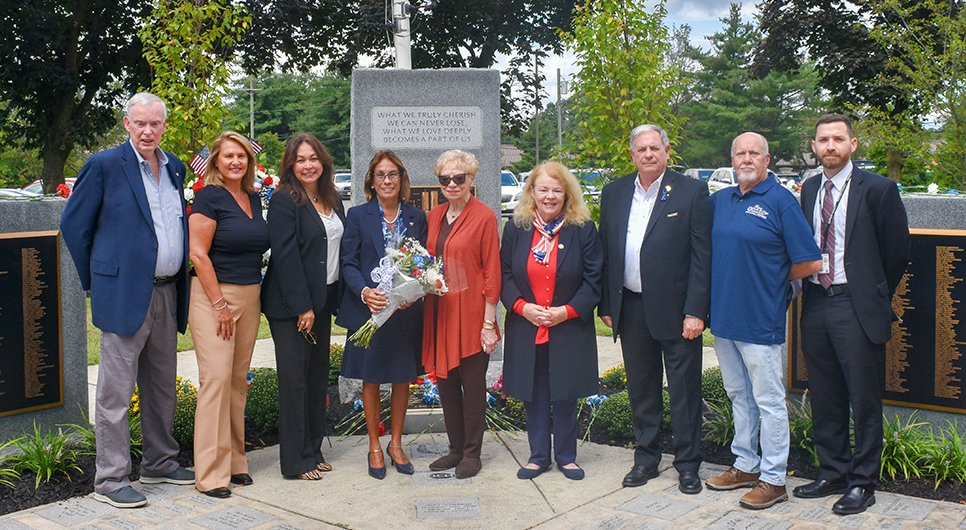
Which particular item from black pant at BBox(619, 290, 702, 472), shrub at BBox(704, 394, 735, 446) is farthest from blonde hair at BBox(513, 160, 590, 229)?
shrub at BBox(704, 394, 735, 446)

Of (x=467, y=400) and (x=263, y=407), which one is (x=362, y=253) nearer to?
(x=467, y=400)

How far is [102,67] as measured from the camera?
68.8 ft

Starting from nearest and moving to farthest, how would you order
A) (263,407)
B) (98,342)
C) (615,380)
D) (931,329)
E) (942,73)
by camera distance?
(931,329)
(263,407)
(615,380)
(98,342)
(942,73)

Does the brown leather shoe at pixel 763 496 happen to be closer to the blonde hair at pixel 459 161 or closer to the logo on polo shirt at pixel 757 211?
the logo on polo shirt at pixel 757 211

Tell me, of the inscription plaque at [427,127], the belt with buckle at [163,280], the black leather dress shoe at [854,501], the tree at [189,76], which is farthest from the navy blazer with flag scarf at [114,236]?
the black leather dress shoe at [854,501]

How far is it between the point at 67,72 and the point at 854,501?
1935 centimetres

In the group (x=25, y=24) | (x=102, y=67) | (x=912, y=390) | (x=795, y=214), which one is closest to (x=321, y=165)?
(x=795, y=214)

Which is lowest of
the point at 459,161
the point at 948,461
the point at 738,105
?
the point at 948,461

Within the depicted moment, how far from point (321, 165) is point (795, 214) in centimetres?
265

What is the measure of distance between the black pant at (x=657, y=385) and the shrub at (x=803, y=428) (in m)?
0.69

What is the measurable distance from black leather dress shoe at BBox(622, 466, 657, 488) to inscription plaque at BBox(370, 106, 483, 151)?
347 centimetres

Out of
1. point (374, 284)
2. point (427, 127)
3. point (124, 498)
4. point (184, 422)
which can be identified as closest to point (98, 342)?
point (184, 422)

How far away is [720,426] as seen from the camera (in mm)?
5766

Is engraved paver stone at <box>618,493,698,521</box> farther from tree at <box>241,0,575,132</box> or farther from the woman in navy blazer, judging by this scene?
tree at <box>241,0,575,132</box>
